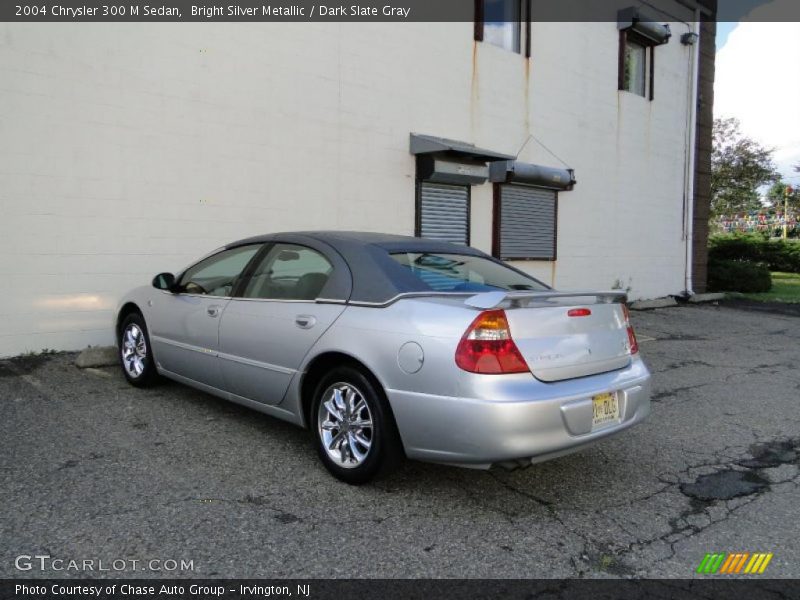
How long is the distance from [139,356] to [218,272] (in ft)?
4.24

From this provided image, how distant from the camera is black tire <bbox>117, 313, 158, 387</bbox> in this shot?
5.38 m

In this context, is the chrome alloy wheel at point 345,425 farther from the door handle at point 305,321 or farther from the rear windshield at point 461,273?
the rear windshield at point 461,273

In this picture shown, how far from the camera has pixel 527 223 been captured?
11242mm

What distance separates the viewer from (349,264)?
387 centimetres

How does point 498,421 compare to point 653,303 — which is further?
point 653,303

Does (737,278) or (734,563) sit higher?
(737,278)

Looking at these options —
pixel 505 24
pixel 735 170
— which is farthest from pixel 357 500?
pixel 735 170

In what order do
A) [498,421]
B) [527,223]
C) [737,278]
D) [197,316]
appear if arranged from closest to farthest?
[498,421] → [197,316] → [527,223] → [737,278]

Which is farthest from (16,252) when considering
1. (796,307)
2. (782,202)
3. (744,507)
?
(782,202)

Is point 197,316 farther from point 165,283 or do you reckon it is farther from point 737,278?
point 737,278

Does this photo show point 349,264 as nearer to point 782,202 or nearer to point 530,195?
point 530,195
